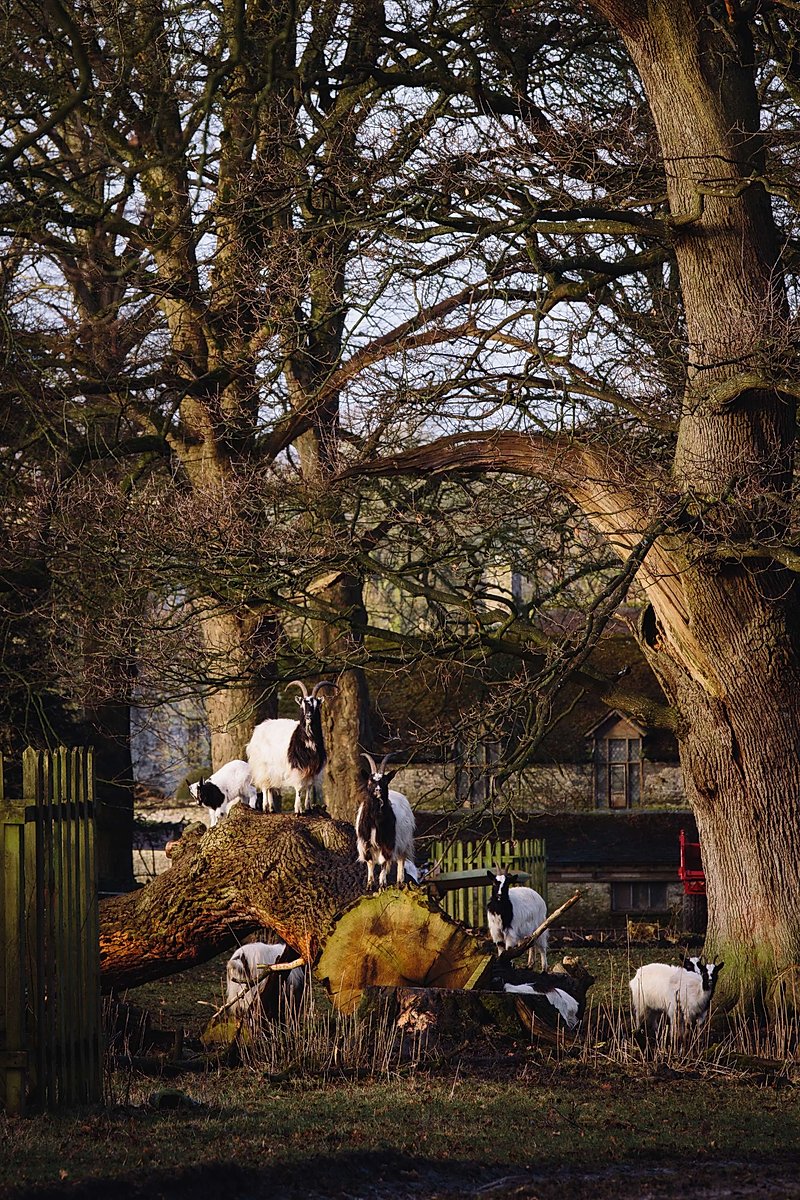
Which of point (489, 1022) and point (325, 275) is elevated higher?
point (325, 275)

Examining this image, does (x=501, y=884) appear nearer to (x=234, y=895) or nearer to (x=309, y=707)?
(x=309, y=707)

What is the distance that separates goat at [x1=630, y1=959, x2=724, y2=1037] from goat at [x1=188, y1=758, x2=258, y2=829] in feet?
15.9

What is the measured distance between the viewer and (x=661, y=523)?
12.3m

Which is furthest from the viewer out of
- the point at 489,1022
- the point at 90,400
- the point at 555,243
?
the point at 90,400

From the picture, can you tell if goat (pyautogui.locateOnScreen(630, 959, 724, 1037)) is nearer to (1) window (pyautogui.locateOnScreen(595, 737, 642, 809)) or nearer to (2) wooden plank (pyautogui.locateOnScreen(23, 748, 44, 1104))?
(2) wooden plank (pyautogui.locateOnScreen(23, 748, 44, 1104))

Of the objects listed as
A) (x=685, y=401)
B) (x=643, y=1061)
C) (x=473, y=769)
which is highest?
(x=685, y=401)

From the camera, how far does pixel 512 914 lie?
16.4 meters

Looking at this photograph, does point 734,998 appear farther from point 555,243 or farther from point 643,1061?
point 555,243

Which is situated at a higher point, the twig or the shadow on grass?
the twig

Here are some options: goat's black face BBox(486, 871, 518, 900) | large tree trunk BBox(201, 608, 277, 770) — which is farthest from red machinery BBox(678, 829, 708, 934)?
goat's black face BBox(486, 871, 518, 900)

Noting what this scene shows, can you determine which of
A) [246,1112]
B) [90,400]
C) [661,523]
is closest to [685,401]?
[661,523]

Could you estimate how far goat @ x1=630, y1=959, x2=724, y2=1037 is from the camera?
12.7 metres

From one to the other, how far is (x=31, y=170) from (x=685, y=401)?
8360 mm

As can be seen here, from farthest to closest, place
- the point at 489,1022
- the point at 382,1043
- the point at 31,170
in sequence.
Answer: the point at 31,170 → the point at 489,1022 → the point at 382,1043
